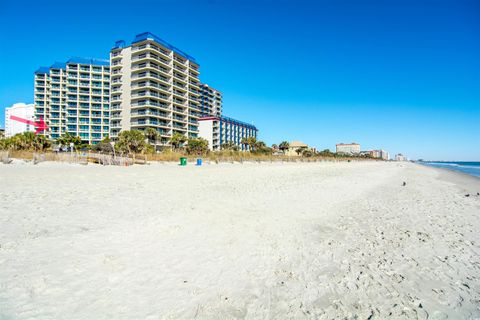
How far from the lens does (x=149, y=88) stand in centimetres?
5616

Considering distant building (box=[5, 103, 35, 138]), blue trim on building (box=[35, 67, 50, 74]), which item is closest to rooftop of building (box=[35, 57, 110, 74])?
blue trim on building (box=[35, 67, 50, 74])

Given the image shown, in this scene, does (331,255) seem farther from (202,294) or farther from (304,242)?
(202,294)

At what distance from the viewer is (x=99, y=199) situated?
24.3 feet

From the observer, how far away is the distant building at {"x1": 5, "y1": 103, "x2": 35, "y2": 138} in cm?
11081

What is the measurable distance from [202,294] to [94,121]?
278ft

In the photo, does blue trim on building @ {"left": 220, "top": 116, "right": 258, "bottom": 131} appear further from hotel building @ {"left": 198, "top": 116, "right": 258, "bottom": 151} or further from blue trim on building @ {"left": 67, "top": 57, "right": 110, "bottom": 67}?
blue trim on building @ {"left": 67, "top": 57, "right": 110, "bottom": 67}

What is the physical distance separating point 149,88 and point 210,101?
4596 centimetres

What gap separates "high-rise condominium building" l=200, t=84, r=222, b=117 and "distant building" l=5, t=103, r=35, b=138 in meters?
80.4

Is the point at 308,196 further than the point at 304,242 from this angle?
Yes

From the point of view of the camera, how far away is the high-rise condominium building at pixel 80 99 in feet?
238

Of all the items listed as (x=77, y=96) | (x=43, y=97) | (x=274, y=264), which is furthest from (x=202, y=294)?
(x=43, y=97)

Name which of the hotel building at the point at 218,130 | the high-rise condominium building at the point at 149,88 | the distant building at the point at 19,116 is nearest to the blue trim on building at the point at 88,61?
the high-rise condominium building at the point at 149,88

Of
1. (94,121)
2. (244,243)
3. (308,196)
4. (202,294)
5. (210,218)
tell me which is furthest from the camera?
(94,121)

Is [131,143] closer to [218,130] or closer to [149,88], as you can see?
[149,88]
